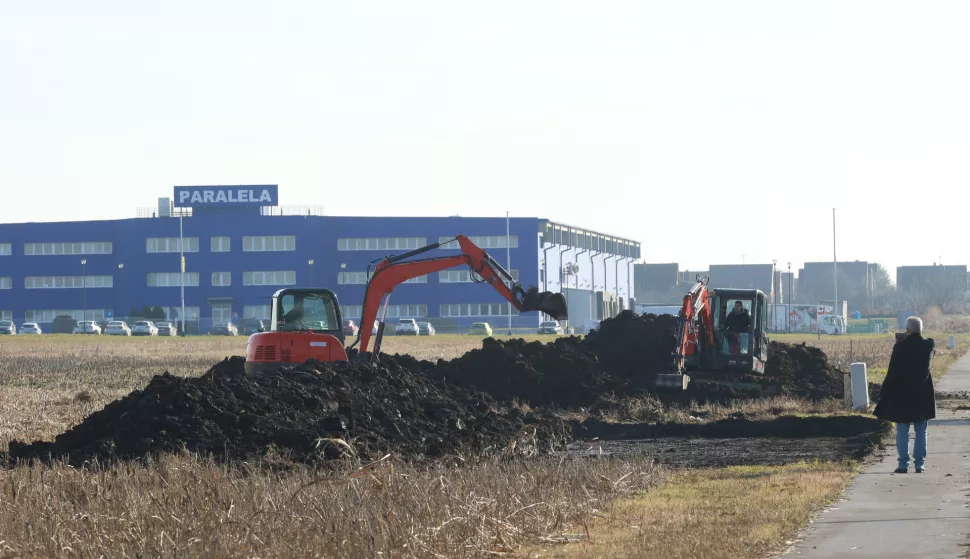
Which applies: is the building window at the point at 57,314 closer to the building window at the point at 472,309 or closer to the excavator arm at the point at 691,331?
the building window at the point at 472,309

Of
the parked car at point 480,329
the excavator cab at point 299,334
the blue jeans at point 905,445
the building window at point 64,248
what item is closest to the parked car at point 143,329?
the building window at point 64,248

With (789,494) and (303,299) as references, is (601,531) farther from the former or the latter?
(303,299)

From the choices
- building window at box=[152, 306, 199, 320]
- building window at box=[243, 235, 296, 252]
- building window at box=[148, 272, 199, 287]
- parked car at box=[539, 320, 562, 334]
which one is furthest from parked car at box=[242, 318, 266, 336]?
parked car at box=[539, 320, 562, 334]

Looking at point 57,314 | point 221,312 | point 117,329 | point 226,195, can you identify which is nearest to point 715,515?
point 117,329

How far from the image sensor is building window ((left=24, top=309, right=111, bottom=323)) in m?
122

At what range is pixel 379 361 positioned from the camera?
31094mm

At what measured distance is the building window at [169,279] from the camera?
120 m

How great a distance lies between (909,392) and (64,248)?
114 metres

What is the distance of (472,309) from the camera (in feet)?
403

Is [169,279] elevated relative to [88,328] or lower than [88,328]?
elevated

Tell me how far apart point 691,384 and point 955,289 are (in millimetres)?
168986

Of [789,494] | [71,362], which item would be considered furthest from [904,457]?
[71,362]

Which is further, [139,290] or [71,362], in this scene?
[139,290]

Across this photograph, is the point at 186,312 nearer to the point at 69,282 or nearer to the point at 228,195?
the point at 228,195
